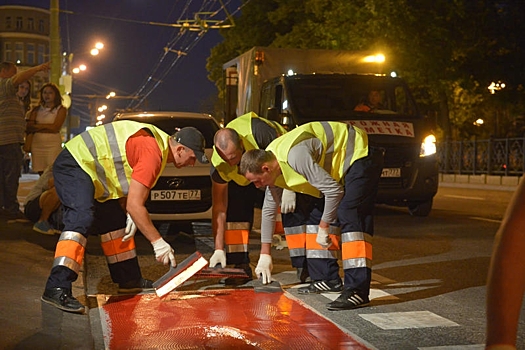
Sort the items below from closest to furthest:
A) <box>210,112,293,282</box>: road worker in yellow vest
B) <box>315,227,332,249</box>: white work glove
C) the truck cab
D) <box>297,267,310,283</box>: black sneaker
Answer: <box>315,227,332,249</box>: white work glove → <box>210,112,293,282</box>: road worker in yellow vest → <box>297,267,310,283</box>: black sneaker → the truck cab

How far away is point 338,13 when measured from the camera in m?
31.7

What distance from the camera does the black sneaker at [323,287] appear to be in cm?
639

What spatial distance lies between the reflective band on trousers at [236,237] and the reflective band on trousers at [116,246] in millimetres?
975

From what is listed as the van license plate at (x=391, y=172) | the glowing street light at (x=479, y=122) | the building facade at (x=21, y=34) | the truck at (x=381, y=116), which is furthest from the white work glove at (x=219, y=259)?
the building facade at (x=21, y=34)

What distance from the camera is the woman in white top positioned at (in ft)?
34.8

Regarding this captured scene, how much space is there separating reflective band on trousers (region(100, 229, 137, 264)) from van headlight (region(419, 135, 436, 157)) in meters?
7.00

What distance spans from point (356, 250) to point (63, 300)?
2092 millimetres

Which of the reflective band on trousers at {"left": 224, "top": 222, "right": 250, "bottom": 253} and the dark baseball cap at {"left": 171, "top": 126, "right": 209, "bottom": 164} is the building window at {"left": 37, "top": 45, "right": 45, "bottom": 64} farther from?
the dark baseball cap at {"left": 171, "top": 126, "right": 209, "bottom": 164}

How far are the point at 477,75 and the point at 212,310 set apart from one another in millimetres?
26944

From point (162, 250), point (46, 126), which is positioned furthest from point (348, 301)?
point (46, 126)

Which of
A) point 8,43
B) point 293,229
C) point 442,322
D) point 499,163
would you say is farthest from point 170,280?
point 8,43

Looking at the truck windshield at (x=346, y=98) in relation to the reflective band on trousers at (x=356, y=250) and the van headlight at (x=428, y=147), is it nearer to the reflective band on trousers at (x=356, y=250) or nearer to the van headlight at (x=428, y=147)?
the van headlight at (x=428, y=147)

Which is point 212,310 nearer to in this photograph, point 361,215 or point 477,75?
point 361,215

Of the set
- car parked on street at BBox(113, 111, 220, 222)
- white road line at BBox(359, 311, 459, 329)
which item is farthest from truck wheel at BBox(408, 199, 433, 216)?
white road line at BBox(359, 311, 459, 329)
